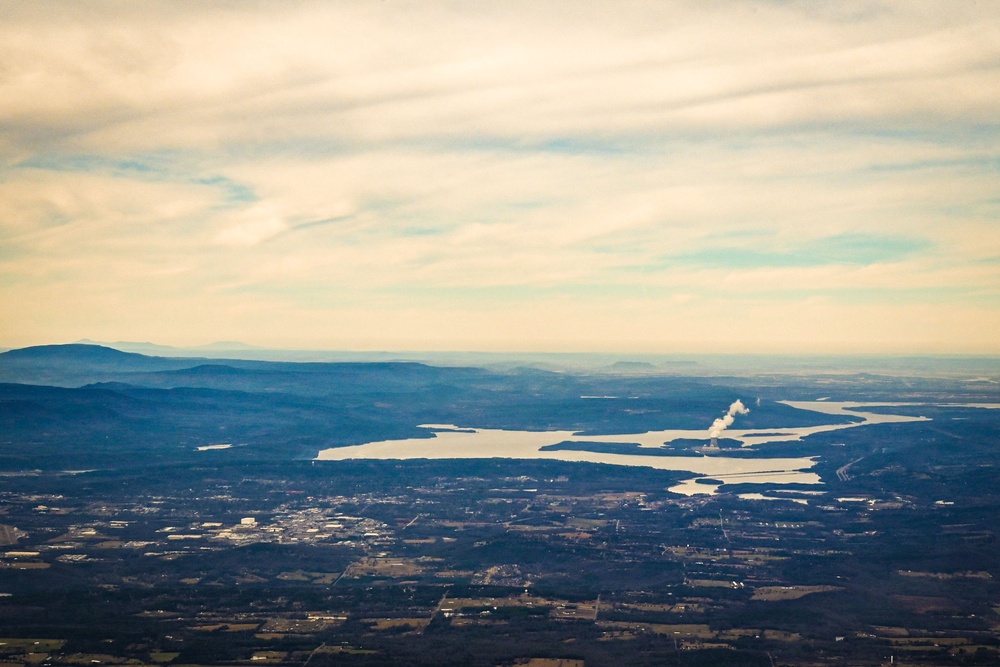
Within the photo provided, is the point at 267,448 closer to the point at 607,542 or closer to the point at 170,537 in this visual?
the point at 170,537

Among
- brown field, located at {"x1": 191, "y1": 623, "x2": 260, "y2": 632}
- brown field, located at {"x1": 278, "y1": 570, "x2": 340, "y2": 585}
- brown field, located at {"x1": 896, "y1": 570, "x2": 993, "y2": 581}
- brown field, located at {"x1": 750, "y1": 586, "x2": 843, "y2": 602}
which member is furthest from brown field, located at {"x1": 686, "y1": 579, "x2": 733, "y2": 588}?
brown field, located at {"x1": 191, "y1": 623, "x2": 260, "y2": 632}

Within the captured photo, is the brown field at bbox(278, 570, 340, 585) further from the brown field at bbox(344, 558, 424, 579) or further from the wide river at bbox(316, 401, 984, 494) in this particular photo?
the wide river at bbox(316, 401, 984, 494)

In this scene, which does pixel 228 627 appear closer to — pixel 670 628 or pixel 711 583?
pixel 670 628

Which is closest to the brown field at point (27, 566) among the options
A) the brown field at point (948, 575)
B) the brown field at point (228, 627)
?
the brown field at point (228, 627)

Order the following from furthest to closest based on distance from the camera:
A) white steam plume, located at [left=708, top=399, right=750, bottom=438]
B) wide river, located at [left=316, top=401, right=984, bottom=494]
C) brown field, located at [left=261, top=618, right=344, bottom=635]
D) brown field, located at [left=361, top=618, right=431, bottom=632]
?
white steam plume, located at [left=708, top=399, right=750, bottom=438]
wide river, located at [left=316, top=401, right=984, bottom=494]
brown field, located at [left=361, top=618, right=431, bottom=632]
brown field, located at [left=261, top=618, right=344, bottom=635]

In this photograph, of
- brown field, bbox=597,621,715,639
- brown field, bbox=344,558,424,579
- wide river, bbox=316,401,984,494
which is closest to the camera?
brown field, bbox=597,621,715,639

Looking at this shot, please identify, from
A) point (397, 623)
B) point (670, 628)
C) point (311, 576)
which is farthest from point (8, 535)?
point (670, 628)

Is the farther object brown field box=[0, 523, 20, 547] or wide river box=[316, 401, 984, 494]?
wide river box=[316, 401, 984, 494]
